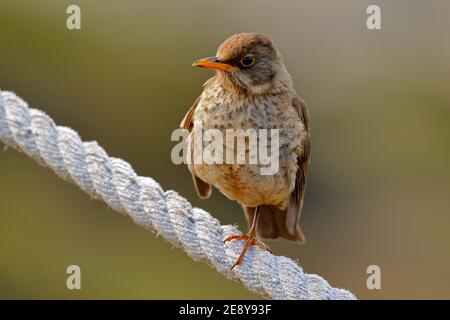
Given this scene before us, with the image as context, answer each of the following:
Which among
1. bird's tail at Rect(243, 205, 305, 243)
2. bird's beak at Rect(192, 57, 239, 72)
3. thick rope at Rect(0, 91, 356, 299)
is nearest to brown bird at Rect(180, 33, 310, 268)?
bird's beak at Rect(192, 57, 239, 72)

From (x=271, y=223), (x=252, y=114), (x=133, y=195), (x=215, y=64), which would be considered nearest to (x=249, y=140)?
(x=252, y=114)

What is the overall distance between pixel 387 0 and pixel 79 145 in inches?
294

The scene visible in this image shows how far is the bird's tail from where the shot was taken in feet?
20.0

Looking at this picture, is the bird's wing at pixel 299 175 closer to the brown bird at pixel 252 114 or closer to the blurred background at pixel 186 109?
the brown bird at pixel 252 114

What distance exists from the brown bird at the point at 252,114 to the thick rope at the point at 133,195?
51 centimetres

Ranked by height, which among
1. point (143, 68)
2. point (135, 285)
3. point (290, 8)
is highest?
point (290, 8)

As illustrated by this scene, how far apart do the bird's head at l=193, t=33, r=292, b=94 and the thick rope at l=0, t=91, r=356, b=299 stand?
3.45 ft

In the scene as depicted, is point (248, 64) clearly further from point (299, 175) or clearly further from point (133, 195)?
point (133, 195)

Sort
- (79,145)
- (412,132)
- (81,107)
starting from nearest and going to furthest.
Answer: (79,145), (81,107), (412,132)

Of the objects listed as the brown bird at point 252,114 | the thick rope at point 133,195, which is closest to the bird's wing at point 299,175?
the brown bird at point 252,114

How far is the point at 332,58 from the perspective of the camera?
10.9 meters

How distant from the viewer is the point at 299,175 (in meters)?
5.73

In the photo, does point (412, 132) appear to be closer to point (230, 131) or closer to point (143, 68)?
point (143, 68)

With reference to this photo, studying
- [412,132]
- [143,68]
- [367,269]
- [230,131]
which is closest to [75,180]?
[230,131]
